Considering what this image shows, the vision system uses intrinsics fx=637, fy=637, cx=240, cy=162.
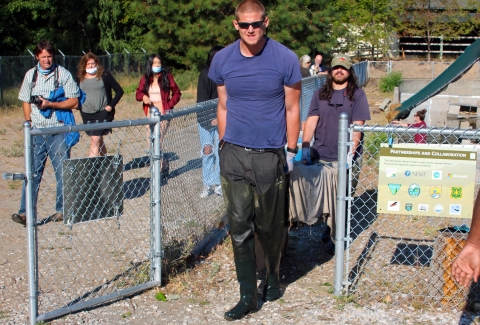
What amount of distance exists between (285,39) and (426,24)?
12779 mm

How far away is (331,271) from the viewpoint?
17.9 ft

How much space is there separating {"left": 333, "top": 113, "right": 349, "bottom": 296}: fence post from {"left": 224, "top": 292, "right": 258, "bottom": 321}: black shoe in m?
0.66

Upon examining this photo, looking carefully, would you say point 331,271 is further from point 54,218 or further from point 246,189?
point 54,218

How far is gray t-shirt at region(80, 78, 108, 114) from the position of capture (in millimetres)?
8422

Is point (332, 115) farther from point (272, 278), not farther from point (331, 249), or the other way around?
point (272, 278)

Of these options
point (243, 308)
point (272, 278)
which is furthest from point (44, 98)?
point (243, 308)

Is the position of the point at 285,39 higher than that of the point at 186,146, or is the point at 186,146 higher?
the point at 285,39

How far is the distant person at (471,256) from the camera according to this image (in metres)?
2.56

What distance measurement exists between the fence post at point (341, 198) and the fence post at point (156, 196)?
4.35ft

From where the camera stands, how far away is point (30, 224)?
13.3ft

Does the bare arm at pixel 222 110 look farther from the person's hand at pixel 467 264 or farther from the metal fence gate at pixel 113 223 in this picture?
the person's hand at pixel 467 264

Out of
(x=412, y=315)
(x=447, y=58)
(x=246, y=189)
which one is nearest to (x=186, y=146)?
(x=246, y=189)

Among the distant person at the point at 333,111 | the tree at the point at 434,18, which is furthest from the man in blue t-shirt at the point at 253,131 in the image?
the tree at the point at 434,18

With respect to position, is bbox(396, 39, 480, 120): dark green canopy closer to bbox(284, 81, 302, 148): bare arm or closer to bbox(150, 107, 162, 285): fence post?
bbox(284, 81, 302, 148): bare arm
